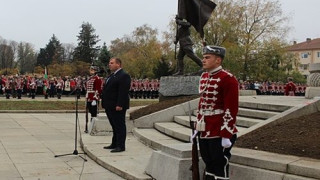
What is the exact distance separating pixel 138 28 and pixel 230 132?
2763 inches

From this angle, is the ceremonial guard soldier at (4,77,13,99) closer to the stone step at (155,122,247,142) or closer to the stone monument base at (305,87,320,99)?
the stone step at (155,122,247,142)

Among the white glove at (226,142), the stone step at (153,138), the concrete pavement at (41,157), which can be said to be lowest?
the concrete pavement at (41,157)

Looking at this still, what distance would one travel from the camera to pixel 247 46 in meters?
47.2

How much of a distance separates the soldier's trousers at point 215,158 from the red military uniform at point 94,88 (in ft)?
22.9

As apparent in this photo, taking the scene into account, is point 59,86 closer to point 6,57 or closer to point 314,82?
point 314,82

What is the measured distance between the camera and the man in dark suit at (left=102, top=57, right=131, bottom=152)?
852 cm

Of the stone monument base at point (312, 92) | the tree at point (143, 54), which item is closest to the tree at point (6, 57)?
the tree at point (143, 54)

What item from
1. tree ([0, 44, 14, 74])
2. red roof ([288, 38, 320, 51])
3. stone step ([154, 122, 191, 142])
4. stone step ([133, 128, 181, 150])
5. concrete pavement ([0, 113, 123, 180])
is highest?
red roof ([288, 38, 320, 51])

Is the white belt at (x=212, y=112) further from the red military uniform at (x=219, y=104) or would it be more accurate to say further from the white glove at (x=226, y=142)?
the white glove at (x=226, y=142)

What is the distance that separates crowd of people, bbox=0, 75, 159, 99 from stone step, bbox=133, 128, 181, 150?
19.2m

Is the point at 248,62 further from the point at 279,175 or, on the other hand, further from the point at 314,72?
the point at 279,175

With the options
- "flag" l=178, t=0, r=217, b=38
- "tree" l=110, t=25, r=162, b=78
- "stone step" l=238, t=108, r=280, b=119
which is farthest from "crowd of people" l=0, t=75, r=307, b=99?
"tree" l=110, t=25, r=162, b=78

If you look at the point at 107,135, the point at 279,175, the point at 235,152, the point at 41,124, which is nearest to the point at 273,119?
the point at 235,152

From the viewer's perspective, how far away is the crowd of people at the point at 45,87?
31.0m
